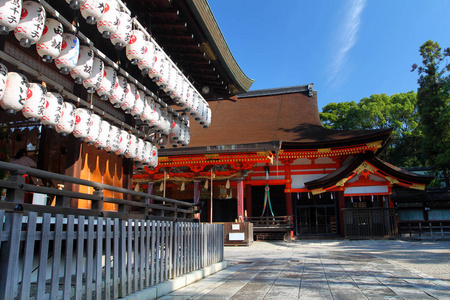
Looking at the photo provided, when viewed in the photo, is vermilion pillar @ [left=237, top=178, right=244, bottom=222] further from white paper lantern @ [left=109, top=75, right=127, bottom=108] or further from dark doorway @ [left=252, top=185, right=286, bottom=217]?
white paper lantern @ [left=109, top=75, right=127, bottom=108]

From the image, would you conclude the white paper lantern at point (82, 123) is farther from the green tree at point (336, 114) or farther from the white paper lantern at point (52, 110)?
the green tree at point (336, 114)

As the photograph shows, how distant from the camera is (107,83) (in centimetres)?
641

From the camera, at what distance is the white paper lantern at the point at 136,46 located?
6.32m

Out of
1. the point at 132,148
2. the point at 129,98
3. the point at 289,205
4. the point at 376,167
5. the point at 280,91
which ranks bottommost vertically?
the point at 289,205

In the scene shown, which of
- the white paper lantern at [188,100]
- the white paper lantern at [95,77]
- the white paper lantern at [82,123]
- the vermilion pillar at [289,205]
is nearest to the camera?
the white paper lantern at [95,77]

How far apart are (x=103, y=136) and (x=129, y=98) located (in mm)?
957

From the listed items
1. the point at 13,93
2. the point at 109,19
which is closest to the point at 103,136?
the point at 13,93

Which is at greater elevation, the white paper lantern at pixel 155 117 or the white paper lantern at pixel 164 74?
the white paper lantern at pixel 164 74

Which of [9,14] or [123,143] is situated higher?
[9,14]

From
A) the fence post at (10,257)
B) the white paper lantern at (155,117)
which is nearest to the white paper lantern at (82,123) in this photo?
the white paper lantern at (155,117)

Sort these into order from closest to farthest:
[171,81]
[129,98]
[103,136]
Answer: [103,136] < [129,98] < [171,81]

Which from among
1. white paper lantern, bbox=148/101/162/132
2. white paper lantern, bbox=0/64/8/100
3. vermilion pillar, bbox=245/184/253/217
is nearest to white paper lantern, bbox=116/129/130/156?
white paper lantern, bbox=148/101/162/132

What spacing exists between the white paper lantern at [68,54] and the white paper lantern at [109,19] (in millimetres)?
479

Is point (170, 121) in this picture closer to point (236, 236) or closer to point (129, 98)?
point (129, 98)
